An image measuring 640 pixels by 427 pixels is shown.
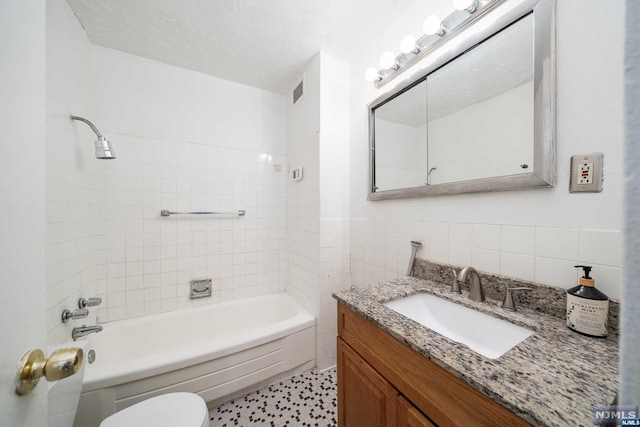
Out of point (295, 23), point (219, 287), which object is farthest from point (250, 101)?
point (219, 287)

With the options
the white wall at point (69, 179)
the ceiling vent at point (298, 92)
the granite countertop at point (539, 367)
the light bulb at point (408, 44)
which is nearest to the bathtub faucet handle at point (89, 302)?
the white wall at point (69, 179)

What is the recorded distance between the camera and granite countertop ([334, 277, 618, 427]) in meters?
0.44

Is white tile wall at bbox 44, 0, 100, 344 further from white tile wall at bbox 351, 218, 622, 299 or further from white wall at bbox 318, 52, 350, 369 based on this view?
white tile wall at bbox 351, 218, 622, 299

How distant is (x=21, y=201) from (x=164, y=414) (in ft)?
3.33

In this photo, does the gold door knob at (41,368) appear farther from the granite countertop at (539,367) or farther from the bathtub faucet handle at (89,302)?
the bathtub faucet handle at (89,302)

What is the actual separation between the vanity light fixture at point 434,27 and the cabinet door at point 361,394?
154 cm

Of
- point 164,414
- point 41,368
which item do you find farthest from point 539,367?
point 164,414

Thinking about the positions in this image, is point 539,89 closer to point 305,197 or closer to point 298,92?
point 305,197

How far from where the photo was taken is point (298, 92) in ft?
6.56

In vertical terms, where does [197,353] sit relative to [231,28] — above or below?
below

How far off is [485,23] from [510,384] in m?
1.34

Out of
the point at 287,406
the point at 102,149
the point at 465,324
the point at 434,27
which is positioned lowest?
the point at 287,406

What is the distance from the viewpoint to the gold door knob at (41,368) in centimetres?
37

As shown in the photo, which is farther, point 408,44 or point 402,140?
point 402,140
